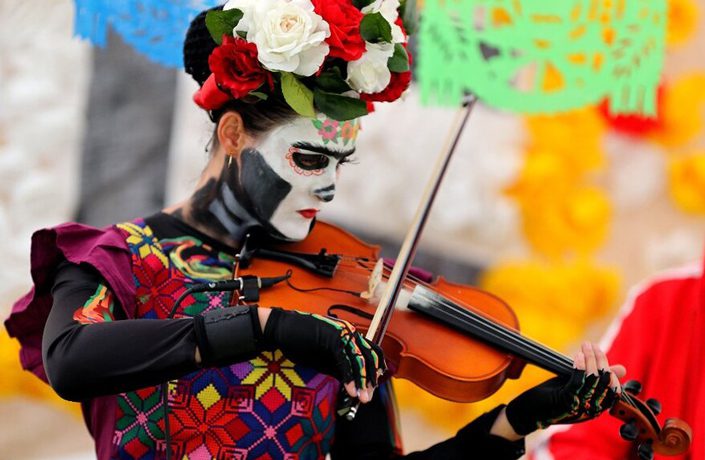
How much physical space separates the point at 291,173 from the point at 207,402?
0.36 meters

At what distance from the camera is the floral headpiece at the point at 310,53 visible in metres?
1.44

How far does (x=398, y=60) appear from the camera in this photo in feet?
5.08

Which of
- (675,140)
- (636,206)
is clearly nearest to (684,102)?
(675,140)

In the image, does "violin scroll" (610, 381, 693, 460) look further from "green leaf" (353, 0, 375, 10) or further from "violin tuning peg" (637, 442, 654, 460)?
"green leaf" (353, 0, 375, 10)

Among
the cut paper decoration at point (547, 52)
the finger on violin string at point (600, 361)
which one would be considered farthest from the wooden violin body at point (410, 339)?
the cut paper decoration at point (547, 52)

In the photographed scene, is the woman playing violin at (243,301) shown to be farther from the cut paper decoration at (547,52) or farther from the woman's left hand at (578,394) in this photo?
the cut paper decoration at (547,52)

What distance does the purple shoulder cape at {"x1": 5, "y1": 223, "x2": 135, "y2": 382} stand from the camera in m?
1.48

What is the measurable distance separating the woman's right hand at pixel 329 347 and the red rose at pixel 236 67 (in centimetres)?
33

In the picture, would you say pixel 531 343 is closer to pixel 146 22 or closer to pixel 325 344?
pixel 325 344

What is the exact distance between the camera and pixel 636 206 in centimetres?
350

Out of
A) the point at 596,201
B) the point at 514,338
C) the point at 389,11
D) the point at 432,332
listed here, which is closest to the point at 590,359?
the point at 514,338

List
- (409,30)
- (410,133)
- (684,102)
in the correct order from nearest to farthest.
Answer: (409,30) < (410,133) < (684,102)

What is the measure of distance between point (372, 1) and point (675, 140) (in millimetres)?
2200

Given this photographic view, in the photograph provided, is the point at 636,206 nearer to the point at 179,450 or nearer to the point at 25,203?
the point at 25,203
